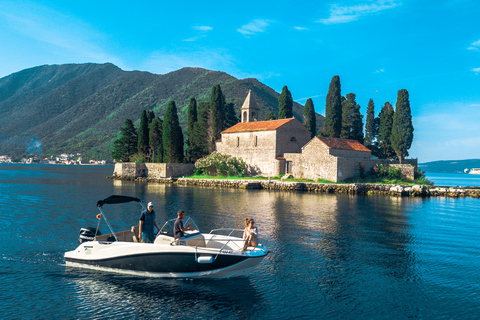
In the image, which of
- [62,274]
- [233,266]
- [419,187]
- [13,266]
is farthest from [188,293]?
[419,187]

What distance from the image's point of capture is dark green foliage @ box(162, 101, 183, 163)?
6097cm

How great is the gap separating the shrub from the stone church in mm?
A: 1297

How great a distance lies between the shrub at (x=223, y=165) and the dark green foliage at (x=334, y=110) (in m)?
16.2

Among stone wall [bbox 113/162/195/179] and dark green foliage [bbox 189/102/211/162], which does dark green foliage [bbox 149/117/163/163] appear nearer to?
stone wall [bbox 113/162/195/179]

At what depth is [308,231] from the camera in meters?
18.2

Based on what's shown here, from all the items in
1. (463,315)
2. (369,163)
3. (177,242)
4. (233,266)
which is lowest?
(463,315)

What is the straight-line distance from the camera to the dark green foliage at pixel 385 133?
57.6 meters

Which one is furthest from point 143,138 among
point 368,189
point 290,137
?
point 368,189

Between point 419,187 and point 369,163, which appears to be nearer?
point 419,187

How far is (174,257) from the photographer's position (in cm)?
1054

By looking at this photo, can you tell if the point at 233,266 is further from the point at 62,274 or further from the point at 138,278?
the point at 62,274

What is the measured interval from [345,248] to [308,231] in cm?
341

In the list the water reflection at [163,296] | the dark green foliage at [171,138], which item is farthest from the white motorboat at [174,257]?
the dark green foliage at [171,138]

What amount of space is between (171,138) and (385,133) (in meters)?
38.2
